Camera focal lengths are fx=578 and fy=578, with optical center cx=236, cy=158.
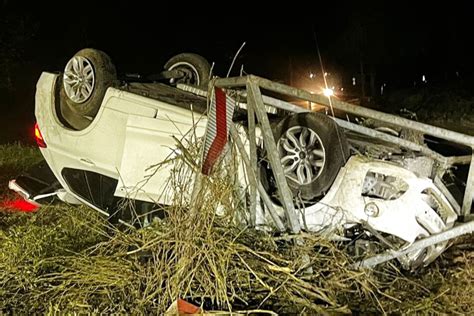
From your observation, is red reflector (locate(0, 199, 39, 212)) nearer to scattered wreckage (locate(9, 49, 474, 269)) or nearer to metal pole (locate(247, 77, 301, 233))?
scattered wreckage (locate(9, 49, 474, 269))

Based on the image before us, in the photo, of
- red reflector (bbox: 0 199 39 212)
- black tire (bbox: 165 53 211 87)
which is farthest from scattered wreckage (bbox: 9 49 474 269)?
red reflector (bbox: 0 199 39 212)

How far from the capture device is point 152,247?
380 cm

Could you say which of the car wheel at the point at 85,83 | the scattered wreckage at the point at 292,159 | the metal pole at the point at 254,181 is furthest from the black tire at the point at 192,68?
the metal pole at the point at 254,181

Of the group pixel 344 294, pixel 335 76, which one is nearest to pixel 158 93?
pixel 344 294

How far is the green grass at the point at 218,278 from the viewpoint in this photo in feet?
11.8

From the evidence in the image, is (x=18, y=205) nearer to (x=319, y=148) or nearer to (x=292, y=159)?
(x=292, y=159)

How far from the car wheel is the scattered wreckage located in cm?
1

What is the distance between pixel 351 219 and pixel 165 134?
155cm

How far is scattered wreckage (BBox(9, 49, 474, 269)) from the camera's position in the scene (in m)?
3.86

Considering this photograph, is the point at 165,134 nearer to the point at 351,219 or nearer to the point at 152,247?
the point at 152,247

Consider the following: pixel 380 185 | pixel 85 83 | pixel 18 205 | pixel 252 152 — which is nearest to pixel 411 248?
pixel 380 185

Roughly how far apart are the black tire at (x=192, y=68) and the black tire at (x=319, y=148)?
191cm

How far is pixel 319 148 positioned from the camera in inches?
158

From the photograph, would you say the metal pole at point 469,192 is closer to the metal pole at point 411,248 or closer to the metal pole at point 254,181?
Result: the metal pole at point 411,248
